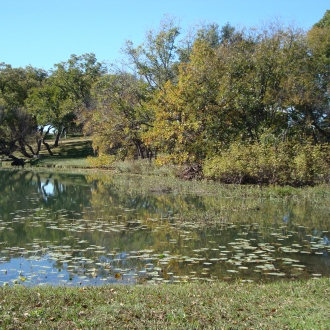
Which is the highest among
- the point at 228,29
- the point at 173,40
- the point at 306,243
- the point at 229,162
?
the point at 228,29

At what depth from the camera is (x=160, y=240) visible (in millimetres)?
13500

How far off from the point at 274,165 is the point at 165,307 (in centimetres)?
2028

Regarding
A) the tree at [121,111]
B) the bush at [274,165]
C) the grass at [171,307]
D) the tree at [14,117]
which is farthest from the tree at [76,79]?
the grass at [171,307]

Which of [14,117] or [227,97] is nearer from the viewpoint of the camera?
[227,97]

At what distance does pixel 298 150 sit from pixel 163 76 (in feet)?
54.7

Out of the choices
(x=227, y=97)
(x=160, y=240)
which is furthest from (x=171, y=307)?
(x=227, y=97)

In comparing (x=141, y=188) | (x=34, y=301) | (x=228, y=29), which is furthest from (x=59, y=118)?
(x=34, y=301)

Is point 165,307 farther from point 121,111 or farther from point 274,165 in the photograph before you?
point 121,111

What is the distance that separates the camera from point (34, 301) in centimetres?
683

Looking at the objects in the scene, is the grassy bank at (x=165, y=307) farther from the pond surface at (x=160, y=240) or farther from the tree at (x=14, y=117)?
the tree at (x=14, y=117)

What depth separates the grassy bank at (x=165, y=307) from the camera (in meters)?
6.05

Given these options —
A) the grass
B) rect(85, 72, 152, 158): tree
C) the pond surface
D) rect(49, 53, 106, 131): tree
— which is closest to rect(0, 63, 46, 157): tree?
rect(49, 53, 106, 131): tree

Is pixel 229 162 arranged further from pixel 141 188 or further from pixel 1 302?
pixel 1 302

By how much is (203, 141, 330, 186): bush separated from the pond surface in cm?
460
